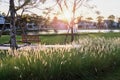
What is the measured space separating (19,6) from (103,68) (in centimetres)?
786

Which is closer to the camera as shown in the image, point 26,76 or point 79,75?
point 26,76

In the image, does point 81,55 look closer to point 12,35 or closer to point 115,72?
point 115,72

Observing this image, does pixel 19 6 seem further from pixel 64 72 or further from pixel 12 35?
pixel 64 72

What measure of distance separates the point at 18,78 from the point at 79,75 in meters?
1.98

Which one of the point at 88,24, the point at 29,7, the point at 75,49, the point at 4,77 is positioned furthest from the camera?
the point at 88,24

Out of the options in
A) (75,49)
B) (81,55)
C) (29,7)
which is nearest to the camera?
(81,55)

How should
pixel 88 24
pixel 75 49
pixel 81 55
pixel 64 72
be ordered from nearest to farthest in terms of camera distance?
1. pixel 64 72
2. pixel 81 55
3. pixel 75 49
4. pixel 88 24

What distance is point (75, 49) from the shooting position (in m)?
11.4

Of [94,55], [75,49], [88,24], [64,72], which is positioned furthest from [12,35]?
[88,24]

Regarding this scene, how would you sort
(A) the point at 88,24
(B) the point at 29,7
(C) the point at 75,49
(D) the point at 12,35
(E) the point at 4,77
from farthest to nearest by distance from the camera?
(A) the point at 88,24 → (B) the point at 29,7 → (D) the point at 12,35 → (C) the point at 75,49 → (E) the point at 4,77

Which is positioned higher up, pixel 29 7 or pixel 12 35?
pixel 29 7

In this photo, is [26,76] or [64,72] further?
[64,72]

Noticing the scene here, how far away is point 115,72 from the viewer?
11.1m

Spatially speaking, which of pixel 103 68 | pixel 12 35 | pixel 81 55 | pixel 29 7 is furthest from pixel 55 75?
pixel 29 7
